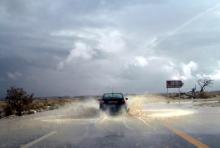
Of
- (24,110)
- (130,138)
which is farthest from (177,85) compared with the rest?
(130,138)

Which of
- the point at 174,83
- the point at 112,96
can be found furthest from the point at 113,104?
the point at 174,83

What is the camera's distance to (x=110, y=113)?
32531 millimetres

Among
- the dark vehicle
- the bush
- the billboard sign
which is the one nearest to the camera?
the dark vehicle

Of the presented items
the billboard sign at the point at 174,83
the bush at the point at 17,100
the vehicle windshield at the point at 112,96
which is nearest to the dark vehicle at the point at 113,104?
the vehicle windshield at the point at 112,96

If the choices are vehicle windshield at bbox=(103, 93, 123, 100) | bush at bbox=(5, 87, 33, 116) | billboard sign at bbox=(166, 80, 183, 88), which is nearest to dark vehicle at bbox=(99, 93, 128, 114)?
vehicle windshield at bbox=(103, 93, 123, 100)

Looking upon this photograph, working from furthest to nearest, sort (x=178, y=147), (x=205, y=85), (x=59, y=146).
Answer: (x=205, y=85)
(x=59, y=146)
(x=178, y=147)

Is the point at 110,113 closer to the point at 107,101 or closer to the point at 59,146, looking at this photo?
the point at 107,101

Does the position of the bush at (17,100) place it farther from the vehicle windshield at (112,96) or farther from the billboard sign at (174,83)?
the billboard sign at (174,83)

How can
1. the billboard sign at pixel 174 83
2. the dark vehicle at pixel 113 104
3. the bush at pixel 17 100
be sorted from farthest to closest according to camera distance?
the billboard sign at pixel 174 83, the bush at pixel 17 100, the dark vehicle at pixel 113 104

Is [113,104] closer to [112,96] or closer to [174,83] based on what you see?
[112,96]

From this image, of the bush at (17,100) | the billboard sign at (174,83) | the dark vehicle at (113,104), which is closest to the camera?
the dark vehicle at (113,104)

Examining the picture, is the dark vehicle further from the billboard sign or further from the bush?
the billboard sign

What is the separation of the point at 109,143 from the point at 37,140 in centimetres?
278

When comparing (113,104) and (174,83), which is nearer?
(113,104)
